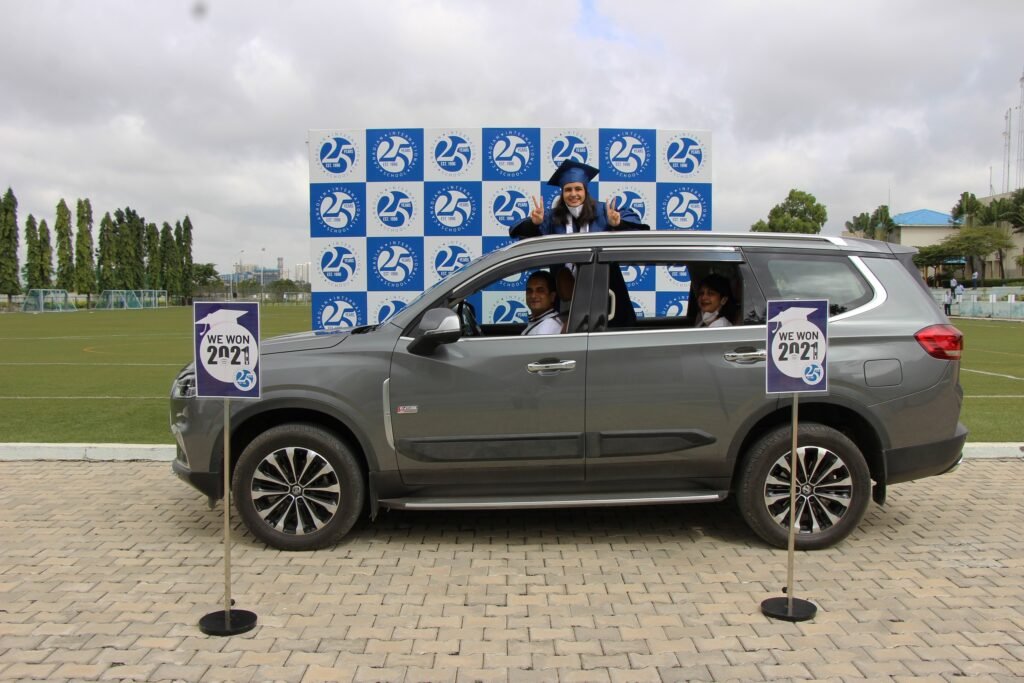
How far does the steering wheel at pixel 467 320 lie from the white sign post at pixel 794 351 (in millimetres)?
2009

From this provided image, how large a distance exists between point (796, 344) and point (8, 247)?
78.2m

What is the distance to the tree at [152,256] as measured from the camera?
84.6 m

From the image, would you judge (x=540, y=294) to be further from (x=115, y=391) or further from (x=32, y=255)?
(x=32, y=255)

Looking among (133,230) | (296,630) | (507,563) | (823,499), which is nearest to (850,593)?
(823,499)

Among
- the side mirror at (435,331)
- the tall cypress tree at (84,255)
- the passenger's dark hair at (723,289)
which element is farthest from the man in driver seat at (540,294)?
the tall cypress tree at (84,255)

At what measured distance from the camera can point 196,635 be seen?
11.4 ft

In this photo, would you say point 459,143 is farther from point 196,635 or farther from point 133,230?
point 133,230

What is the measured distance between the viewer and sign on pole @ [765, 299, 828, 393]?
3.64 metres

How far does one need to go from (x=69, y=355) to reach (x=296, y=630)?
16.2 metres

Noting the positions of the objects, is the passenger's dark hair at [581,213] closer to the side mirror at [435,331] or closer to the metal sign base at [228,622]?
the side mirror at [435,331]

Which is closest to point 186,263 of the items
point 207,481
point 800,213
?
point 800,213

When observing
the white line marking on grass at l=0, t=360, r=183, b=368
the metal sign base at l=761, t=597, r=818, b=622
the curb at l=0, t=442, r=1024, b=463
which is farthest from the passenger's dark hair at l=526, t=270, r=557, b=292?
the white line marking on grass at l=0, t=360, r=183, b=368

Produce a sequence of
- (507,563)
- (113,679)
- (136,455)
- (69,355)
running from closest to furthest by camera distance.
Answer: (113,679)
(507,563)
(136,455)
(69,355)

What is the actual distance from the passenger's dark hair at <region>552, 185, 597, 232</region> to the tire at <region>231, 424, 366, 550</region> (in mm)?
2907
